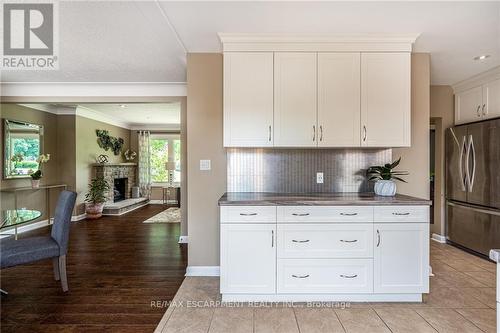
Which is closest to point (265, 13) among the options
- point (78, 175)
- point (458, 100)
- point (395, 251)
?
point (395, 251)

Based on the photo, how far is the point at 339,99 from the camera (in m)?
2.75

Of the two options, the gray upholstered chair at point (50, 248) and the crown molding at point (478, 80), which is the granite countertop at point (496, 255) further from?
the crown molding at point (478, 80)

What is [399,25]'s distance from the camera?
8.27ft

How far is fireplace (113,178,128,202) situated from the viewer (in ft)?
25.6

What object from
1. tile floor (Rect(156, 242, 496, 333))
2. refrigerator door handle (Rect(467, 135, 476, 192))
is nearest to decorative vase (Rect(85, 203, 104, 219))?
tile floor (Rect(156, 242, 496, 333))

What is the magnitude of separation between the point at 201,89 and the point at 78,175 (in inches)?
182


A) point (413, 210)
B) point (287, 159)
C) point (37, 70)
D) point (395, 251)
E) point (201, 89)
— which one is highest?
point (37, 70)

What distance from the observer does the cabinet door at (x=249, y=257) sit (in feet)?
7.96

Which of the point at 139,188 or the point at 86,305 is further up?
the point at 139,188

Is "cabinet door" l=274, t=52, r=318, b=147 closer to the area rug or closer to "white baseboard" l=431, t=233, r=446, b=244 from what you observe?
"white baseboard" l=431, t=233, r=446, b=244

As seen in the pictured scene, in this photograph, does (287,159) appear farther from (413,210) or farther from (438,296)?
(438,296)

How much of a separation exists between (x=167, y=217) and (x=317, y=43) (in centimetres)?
515

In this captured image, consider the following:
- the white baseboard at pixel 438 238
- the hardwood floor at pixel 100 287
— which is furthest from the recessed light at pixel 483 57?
the hardwood floor at pixel 100 287

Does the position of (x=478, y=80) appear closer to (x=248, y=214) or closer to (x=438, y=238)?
(x=438, y=238)
